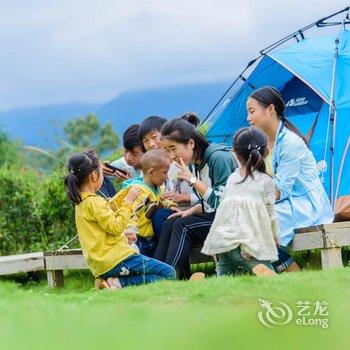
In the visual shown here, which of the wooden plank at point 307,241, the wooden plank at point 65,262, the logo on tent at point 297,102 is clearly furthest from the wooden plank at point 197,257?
the logo on tent at point 297,102

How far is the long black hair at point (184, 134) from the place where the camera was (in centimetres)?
597

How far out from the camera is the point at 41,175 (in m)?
10.6

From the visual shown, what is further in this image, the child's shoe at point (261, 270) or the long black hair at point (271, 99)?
the long black hair at point (271, 99)

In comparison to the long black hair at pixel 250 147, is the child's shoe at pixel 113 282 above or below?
below

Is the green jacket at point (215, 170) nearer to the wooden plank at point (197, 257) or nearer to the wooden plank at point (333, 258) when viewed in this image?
the wooden plank at point (197, 257)

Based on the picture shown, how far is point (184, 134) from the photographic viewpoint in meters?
5.98

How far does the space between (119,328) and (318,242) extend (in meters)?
2.96

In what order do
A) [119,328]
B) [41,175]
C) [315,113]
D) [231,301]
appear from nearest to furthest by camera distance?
A: [119,328], [231,301], [315,113], [41,175]

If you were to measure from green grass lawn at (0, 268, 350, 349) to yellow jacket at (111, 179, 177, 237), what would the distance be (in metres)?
0.95

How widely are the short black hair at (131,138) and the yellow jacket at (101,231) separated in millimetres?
1185

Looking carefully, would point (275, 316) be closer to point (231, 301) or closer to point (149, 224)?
point (231, 301)

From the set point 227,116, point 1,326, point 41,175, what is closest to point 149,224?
point 227,116

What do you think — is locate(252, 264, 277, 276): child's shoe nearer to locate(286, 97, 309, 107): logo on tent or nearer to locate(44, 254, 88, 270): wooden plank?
locate(44, 254, 88, 270): wooden plank

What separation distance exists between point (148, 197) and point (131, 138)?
80cm
